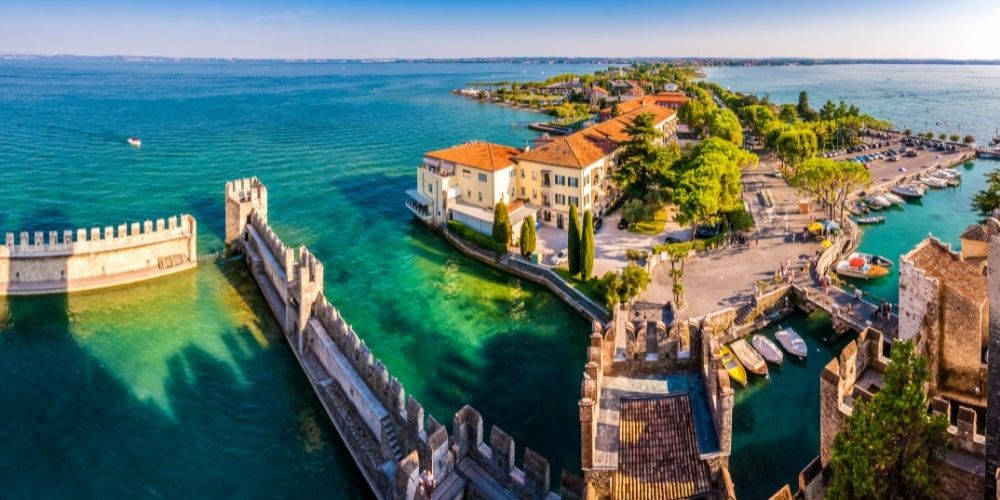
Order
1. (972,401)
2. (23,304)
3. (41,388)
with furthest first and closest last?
1. (23,304)
2. (41,388)
3. (972,401)

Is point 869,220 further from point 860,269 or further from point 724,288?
point 724,288

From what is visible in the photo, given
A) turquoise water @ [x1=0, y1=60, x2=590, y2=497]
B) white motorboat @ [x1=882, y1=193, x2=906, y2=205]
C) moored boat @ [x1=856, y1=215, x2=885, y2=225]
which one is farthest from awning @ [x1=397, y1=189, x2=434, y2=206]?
white motorboat @ [x1=882, y1=193, x2=906, y2=205]

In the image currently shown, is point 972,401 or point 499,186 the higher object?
point 499,186

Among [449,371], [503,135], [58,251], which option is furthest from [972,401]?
[503,135]

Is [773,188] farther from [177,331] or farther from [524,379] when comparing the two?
[177,331]

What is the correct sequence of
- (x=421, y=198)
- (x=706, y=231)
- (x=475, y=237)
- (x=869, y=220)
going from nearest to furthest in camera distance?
(x=475, y=237) < (x=706, y=231) < (x=421, y=198) < (x=869, y=220)

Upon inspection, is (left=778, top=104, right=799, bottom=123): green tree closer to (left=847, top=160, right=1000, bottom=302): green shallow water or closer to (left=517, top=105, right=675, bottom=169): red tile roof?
(left=847, top=160, right=1000, bottom=302): green shallow water

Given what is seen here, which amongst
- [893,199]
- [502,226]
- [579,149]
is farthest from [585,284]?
[893,199]
